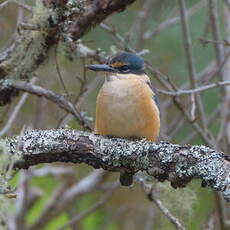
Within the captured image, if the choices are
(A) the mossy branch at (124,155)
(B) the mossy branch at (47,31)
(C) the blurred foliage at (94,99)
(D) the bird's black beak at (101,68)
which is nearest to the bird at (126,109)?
(D) the bird's black beak at (101,68)

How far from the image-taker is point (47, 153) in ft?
10.8

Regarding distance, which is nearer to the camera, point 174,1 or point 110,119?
point 110,119

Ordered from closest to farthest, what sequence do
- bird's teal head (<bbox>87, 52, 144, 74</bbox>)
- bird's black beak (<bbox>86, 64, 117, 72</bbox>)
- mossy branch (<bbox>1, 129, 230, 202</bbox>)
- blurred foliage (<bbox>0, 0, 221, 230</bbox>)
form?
mossy branch (<bbox>1, 129, 230, 202</bbox>)
bird's black beak (<bbox>86, 64, 117, 72</bbox>)
bird's teal head (<bbox>87, 52, 144, 74</bbox>)
blurred foliage (<bbox>0, 0, 221, 230</bbox>)

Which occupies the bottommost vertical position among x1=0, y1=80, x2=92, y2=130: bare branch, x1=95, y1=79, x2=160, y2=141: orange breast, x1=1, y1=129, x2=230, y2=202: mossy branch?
x1=1, y1=129, x2=230, y2=202: mossy branch

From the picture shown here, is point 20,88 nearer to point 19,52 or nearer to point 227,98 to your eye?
point 19,52

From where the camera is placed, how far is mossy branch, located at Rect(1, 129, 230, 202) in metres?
3.11

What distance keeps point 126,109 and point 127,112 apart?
0.02 meters

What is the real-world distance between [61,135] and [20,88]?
2.88 ft

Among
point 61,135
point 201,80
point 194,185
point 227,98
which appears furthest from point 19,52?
point 201,80

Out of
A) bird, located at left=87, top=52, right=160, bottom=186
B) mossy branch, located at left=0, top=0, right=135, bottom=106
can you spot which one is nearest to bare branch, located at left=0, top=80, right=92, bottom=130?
mossy branch, located at left=0, top=0, right=135, bottom=106

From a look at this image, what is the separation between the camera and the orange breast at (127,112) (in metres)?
3.82

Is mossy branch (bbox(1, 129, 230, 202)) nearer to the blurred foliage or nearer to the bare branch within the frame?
the bare branch

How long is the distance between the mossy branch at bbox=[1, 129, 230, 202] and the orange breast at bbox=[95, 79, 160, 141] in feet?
1.17

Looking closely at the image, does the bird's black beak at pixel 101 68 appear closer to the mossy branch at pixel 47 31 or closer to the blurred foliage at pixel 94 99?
the mossy branch at pixel 47 31
